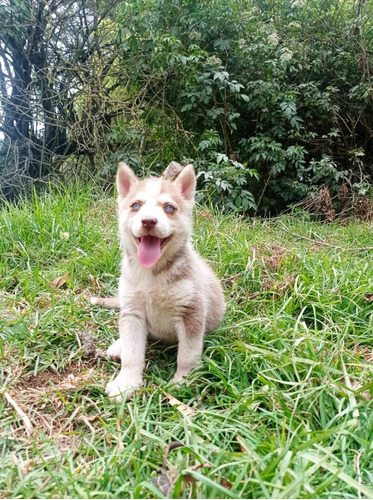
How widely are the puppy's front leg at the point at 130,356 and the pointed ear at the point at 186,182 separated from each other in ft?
3.05

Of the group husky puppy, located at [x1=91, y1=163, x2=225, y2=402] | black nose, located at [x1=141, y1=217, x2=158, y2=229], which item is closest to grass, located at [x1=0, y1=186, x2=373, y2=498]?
husky puppy, located at [x1=91, y1=163, x2=225, y2=402]

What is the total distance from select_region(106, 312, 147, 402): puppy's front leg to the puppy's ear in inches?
35.3

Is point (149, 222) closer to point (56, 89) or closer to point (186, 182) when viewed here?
point (186, 182)

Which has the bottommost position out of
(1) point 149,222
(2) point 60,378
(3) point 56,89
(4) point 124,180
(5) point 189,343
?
(2) point 60,378

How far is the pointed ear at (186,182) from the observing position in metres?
2.94

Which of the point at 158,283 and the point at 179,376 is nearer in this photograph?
the point at 179,376

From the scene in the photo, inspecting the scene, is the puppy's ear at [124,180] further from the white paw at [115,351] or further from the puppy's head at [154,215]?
the white paw at [115,351]

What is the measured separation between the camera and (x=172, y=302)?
2615 millimetres

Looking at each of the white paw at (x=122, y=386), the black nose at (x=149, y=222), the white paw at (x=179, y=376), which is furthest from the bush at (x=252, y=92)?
the white paw at (x=122, y=386)

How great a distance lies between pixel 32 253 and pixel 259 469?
3272 millimetres

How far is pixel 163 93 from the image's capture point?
748 centimetres

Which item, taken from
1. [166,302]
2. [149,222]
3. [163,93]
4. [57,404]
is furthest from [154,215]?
[163,93]

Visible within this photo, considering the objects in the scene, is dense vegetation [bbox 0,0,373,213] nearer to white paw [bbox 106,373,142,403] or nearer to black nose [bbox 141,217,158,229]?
black nose [bbox 141,217,158,229]

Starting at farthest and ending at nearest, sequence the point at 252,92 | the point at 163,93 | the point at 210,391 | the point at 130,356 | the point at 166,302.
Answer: the point at 252,92
the point at 163,93
the point at 166,302
the point at 130,356
the point at 210,391
